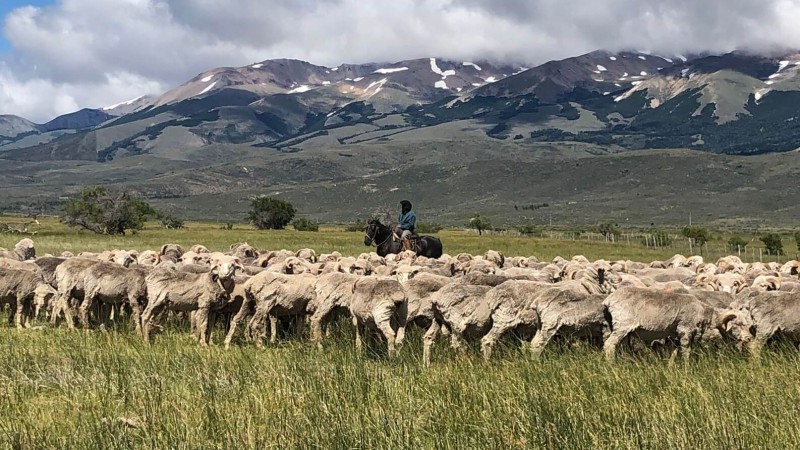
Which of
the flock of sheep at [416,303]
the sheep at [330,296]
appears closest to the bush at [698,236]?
the flock of sheep at [416,303]

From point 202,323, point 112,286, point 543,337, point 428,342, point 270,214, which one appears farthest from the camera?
point 270,214

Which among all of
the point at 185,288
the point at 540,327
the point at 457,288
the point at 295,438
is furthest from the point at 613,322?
the point at 185,288

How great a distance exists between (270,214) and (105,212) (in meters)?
30.2

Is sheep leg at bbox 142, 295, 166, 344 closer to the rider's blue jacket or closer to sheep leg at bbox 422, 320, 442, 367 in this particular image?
sheep leg at bbox 422, 320, 442, 367

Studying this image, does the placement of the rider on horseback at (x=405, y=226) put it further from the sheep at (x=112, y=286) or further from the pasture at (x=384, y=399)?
the pasture at (x=384, y=399)

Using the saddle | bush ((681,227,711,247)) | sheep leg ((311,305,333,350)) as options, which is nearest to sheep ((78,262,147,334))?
sheep leg ((311,305,333,350))

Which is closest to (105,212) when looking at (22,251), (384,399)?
(22,251)

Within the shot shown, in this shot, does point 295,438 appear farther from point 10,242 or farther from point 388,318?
point 10,242

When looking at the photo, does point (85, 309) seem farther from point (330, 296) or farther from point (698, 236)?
point (698, 236)

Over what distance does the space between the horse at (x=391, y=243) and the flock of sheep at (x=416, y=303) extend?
990cm

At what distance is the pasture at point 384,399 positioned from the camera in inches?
291

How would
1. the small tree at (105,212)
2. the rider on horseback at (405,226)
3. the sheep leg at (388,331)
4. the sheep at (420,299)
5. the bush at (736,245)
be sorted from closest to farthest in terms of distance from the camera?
the sheep leg at (388,331) < the sheep at (420,299) < the rider on horseback at (405,226) < the bush at (736,245) < the small tree at (105,212)

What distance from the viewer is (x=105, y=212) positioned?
78.8 m

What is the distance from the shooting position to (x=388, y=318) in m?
12.0
